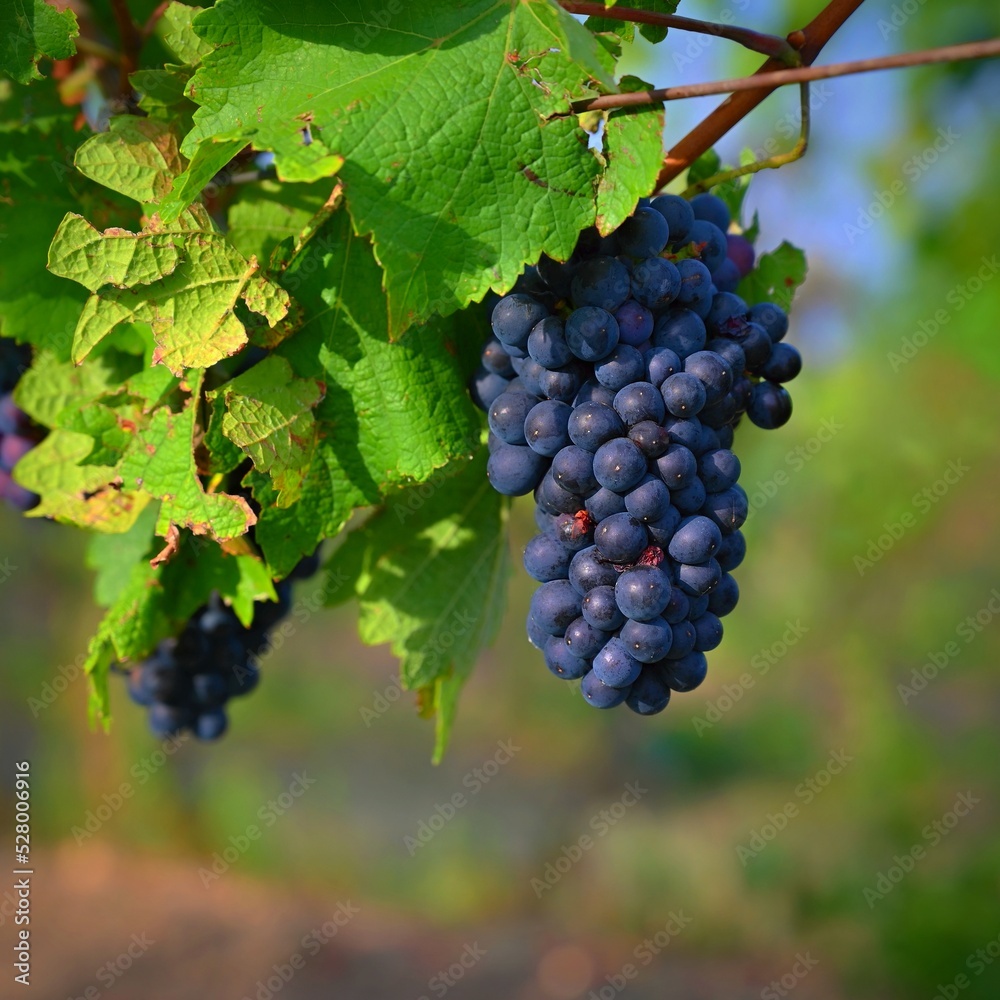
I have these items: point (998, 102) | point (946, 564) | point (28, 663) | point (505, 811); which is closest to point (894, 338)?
point (946, 564)

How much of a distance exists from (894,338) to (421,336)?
20.2 feet

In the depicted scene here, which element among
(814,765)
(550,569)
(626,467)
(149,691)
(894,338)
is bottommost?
(814,765)

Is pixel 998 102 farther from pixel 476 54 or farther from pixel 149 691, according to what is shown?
pixel 149 691

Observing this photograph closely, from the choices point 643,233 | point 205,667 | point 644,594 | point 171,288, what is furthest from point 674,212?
point 205,667

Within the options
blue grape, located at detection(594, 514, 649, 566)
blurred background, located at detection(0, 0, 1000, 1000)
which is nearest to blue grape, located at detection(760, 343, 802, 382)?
blue grape, located at detection(594, 514, 649, 566)

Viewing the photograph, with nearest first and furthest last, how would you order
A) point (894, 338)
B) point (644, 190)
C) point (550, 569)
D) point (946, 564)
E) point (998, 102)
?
1. point (644, 190)
2. point (550, 569)
3. point (998, 102)
4. point (894, 338)
5. point (946, 564)

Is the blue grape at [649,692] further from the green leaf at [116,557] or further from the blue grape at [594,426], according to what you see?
the green leaf at [116,557]

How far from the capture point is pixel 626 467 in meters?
0.86

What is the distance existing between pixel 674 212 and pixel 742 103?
5.1 inches

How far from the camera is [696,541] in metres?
0.88

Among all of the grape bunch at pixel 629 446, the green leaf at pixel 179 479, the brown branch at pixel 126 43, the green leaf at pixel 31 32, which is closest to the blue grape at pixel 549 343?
the grape bunch at pixel 629 446

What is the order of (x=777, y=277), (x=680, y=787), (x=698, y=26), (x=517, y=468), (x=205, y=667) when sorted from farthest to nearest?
(x=680, y=787) → (x=205, y=667) → (x=777, y=277) → (x=517, y=468) → (x=698, y=26)

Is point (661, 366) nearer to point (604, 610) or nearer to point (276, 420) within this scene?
point (604, 610)

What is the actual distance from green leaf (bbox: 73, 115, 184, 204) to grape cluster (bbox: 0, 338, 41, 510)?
53cm
